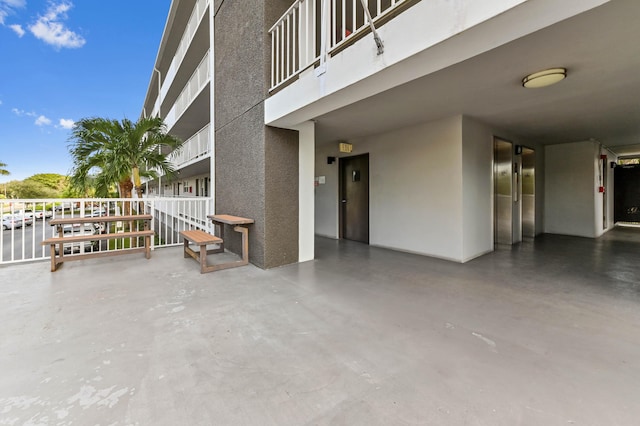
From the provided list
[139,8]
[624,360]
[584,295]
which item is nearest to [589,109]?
[584,295]

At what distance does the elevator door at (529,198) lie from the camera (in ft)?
23.7

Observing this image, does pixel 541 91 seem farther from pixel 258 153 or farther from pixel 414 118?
pixel 258 153

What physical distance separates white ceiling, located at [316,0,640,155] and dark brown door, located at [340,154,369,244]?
3.00 ft

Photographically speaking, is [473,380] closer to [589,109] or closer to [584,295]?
[584,295]

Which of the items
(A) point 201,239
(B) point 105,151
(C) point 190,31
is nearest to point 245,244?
(A) point 201,239

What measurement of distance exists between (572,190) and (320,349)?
9.20 meters

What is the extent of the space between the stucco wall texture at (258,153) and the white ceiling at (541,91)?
1.08 metres

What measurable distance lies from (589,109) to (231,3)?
698cm

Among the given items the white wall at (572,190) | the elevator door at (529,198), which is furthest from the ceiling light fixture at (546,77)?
the white wall at (572,190)

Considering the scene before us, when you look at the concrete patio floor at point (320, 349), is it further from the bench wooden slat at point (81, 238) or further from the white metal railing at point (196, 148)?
the white metal railing at point (196, 148)

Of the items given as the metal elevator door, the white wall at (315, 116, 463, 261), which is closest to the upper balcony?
the white wall at (315, 116, 463, 261)

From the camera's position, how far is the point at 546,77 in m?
2.92

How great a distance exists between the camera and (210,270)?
412 cm

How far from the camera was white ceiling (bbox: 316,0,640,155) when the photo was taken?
7.36 feet
